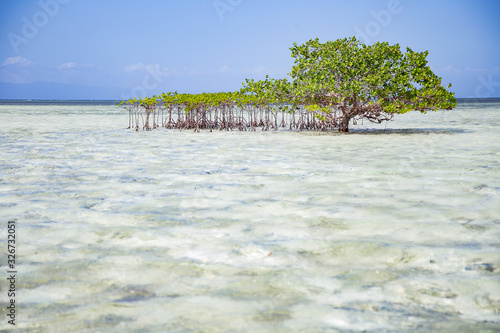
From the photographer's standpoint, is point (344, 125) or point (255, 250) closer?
point (255, 250)

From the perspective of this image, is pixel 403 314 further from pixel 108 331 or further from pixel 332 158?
pixel 332 158

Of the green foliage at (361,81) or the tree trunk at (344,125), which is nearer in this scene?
the green foliage at (361,81)

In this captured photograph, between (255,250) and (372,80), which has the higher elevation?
(372,80)

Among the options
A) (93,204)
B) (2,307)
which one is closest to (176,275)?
(2,307)

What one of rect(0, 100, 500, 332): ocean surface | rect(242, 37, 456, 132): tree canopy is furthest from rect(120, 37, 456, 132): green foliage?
rect(0, 100, 500, 332): ocean surface

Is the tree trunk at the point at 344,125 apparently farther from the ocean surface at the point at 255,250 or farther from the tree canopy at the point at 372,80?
the ocean surface at the point at 255,250

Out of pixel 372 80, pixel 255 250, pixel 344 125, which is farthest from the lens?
pixel 344 125

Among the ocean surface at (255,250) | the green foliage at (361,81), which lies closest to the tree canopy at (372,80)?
the green foliage at (361,81)

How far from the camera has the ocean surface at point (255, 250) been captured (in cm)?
198

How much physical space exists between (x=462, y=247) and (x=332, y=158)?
15.1ft

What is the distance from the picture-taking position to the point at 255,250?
2.88 m

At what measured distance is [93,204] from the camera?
13.8 feet

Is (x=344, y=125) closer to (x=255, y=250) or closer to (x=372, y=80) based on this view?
(x=372, y=80)

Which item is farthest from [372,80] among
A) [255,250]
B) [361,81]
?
[255,250]
